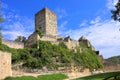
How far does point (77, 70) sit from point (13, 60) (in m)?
12.8

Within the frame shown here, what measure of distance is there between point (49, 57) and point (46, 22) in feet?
50.3

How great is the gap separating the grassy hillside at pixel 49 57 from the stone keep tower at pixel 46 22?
7.89 meters

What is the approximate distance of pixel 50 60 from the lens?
122 ft

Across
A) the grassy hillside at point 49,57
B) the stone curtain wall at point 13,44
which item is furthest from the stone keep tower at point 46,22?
the stone curtain wall at point 13,44

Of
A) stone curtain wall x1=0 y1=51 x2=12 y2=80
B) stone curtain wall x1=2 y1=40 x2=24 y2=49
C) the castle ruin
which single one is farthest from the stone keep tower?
stone curtain wall x1=0 y1=51 x2=12 y2=80

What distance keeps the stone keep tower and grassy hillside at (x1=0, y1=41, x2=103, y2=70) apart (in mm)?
7889

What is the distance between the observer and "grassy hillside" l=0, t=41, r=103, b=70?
114 feet

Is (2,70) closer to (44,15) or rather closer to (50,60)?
(50,60)

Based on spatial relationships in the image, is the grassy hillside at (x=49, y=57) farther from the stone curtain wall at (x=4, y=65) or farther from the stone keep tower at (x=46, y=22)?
the stone curtain wall at (x=4, y=65)

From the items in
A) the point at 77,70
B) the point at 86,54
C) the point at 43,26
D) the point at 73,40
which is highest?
the point at 43,26

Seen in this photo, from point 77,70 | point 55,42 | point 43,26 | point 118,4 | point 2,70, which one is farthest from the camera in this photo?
point 43,26

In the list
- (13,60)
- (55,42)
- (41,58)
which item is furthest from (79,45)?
(13,60)

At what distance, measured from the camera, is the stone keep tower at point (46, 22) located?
5092cm

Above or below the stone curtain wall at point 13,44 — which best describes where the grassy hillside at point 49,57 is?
below
